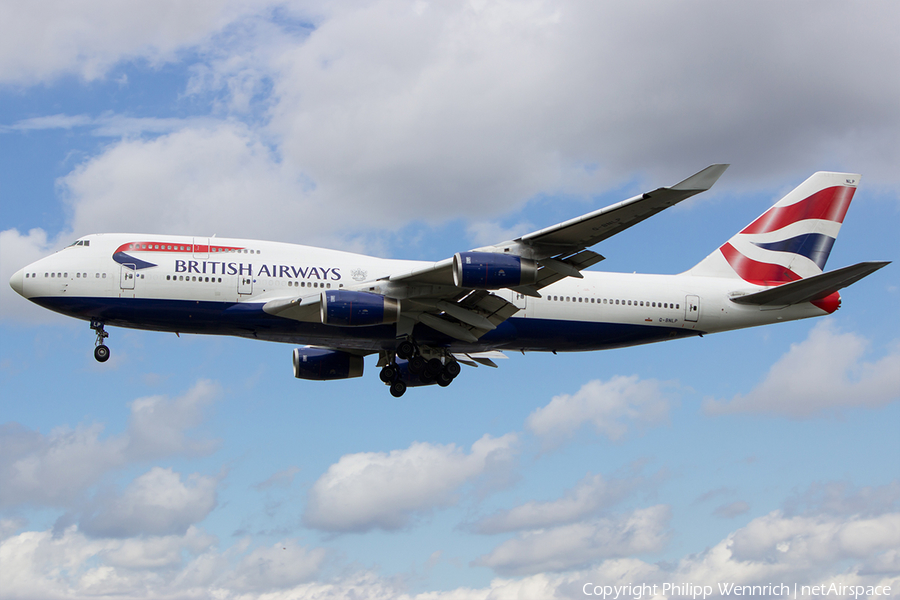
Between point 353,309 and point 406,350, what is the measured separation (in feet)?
14.8

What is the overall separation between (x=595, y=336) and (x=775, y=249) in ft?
33.3

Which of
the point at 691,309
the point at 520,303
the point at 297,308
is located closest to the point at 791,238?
the point at 691,309

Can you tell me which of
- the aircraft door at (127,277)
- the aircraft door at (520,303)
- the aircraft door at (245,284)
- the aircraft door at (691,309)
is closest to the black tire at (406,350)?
the aircraft door at (520,303)

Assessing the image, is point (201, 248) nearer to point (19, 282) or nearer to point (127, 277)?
point (127, 277)

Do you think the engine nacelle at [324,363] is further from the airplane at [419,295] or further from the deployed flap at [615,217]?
the deployed flap at [615,217]

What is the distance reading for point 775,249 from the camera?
39875mm

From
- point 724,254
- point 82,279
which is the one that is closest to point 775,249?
point 724,254

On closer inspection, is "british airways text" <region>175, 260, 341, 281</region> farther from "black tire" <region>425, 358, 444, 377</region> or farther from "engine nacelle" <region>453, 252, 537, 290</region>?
"engine nacelle" <region>453, 252, 537, 290</region>

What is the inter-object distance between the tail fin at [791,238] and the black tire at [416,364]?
1214cm

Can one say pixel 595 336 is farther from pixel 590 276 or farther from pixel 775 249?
pixel 775 249

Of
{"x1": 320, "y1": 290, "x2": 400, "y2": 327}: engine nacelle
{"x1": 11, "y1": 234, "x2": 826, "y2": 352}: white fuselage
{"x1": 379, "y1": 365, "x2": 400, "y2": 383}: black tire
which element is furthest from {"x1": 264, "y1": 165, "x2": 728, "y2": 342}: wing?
{"x1": 379, "y1": 365, "x2": 400, "y2": 383}: black tire

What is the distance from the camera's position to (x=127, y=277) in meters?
32.1

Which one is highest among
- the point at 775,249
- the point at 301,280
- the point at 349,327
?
the point at 775,249

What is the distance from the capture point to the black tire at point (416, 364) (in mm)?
34812
